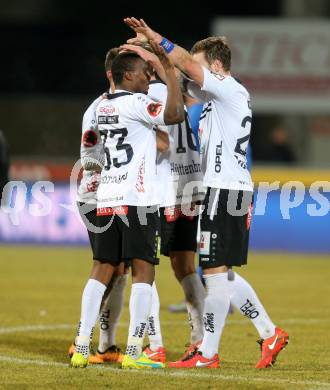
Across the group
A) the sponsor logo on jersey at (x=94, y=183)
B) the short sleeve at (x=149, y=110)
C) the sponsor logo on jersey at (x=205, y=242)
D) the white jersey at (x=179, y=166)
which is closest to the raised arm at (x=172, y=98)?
the short sleeve at (x=149, y=110)

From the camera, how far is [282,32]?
72.0ft

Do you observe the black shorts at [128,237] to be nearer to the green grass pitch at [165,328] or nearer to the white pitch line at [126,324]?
the green grass pitch at [165,328]

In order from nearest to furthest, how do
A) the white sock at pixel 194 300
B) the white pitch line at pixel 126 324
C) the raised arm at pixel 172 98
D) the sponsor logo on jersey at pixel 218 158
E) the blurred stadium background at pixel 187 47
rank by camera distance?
the raised arm at pixel 172 98, the sponsor logo on jersey at pixel 218 158, the white sock at pixel 194 300, the white pitch line at pixel 126 324, the blurred stadium background at pixel 187 47

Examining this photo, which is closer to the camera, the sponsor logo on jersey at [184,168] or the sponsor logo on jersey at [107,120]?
the sponsor logo on jersey at [107,120]

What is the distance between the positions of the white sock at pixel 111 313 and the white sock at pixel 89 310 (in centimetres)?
65

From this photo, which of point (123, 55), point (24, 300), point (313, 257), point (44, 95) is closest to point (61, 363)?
point (123, 55)

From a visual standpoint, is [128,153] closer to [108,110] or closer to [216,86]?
[108,110]

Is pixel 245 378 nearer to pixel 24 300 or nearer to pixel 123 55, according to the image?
pixel 123 55

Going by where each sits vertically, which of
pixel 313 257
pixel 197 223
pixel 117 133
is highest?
pixel 117 133

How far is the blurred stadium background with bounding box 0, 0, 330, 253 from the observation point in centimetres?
1836

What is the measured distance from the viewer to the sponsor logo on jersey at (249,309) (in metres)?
7.77

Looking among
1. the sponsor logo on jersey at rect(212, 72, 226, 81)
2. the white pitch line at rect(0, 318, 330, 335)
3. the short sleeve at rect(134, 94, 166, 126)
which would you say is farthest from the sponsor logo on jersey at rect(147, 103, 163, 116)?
the white pitch line at rect(0, 318, 330, 335)

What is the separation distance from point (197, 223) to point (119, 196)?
0.96 m

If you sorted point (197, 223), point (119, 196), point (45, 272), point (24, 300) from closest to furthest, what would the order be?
point (119, 196) < point (197, 223) < point (24, 300) < point (45, 272)
